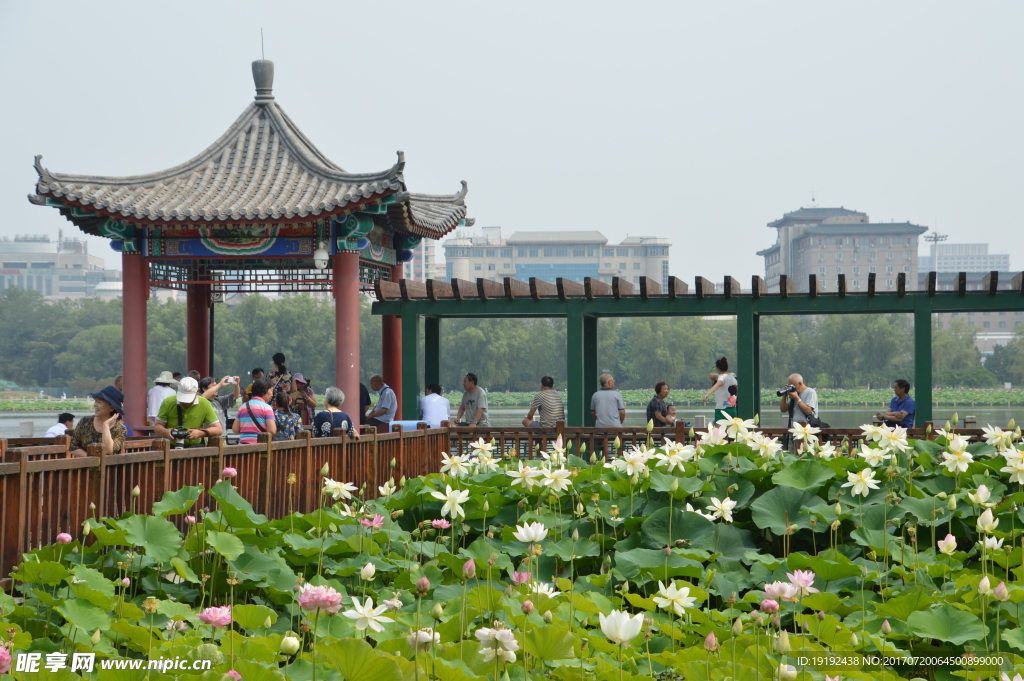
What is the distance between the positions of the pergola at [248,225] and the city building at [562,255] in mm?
103319

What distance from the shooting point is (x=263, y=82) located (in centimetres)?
1435

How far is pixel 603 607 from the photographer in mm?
3707

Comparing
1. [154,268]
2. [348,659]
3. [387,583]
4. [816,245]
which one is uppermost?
[816,245]

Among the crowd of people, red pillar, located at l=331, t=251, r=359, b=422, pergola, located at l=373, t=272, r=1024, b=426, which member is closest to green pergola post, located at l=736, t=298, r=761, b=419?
pergola, located at l=373, t=272, r=1024, b=426

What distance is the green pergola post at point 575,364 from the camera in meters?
11.5

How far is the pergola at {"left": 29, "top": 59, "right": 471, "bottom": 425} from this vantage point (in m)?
11.9

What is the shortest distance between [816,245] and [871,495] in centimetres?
11571

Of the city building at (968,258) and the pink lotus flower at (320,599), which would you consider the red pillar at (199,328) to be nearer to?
the pink lotus flower at (320,599)

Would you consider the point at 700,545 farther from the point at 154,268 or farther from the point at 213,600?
the point at 154,268

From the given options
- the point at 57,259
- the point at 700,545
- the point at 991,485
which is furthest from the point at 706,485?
the point at 57,259

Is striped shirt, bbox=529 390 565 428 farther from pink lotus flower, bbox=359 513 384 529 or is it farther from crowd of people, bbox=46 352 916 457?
pink lotus flower, bbox=359 513 384 529

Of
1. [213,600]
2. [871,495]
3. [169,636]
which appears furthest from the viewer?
[871,495]

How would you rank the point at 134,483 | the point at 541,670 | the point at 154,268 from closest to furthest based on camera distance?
1. the point at 541,670
2. the point at 134,483
3. the point at 154,268

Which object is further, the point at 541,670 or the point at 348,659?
the point at 541,670
